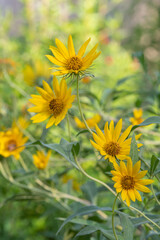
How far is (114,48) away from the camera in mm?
2283

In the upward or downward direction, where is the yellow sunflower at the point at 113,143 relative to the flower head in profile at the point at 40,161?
downward

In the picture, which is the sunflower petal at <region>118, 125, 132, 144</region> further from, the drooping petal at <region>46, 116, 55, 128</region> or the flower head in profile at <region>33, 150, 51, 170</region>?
the flower head in profile at <region>33, 150, 51, 170</region>

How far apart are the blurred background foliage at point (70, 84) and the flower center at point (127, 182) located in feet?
0.24

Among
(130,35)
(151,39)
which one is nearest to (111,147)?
(151,39)

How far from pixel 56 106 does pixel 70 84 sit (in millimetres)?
36

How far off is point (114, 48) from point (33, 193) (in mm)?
1917

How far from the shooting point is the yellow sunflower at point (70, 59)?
324mm

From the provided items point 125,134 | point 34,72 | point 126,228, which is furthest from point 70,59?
point 34,72

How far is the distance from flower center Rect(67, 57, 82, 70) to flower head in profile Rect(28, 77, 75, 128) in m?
0.02

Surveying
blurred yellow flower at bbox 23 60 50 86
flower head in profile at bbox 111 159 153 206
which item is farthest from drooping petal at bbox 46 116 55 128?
blurred yellow flower at bbox 23 60 50 86

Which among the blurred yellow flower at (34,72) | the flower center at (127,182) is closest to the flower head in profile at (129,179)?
the flower center at (127,182)

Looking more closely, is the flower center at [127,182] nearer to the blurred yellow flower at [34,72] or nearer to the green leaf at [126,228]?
the green leaf at [126,228]

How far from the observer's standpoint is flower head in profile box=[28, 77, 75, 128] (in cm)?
34

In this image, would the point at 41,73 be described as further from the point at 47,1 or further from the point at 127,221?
the point at 47,1
